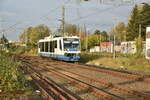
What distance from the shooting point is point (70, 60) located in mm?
34531

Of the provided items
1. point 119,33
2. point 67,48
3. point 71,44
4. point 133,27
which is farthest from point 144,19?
point 67,48

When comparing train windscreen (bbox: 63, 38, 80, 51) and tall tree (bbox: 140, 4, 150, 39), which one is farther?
tall tree (bbox: 140, 4, 150, 39)

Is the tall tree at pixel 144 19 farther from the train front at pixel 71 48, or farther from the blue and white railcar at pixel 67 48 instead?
the train front at pixel 71 48

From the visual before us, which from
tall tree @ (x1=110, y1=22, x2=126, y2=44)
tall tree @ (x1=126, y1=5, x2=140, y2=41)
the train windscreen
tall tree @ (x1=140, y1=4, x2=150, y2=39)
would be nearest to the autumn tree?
tall tree @ (x1=140, y1=4, x2=150, y2=39)

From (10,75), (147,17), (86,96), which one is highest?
(147,17)

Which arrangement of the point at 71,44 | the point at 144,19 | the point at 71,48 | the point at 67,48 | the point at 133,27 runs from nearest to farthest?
A: the point at 67,48 → the point at 71,48 → the point at 71,44 → the point at 144,19 → the point at 133,27

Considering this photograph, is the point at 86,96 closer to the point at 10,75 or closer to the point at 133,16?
the point at 10,75

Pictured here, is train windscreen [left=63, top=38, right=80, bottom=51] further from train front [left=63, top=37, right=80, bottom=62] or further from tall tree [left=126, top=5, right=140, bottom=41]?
tall tree [left=126, top=5, right=140, bottom=41]

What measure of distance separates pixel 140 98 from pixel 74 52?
22695 millimetres

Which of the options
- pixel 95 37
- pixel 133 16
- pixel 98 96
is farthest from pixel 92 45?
pixel 98 96

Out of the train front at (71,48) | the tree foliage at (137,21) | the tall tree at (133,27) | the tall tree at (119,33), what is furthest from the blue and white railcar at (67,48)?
the tall tree at (119,33)

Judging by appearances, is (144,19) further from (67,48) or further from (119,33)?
(67,48)

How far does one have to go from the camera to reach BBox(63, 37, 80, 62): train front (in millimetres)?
34144

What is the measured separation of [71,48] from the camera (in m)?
34.6
